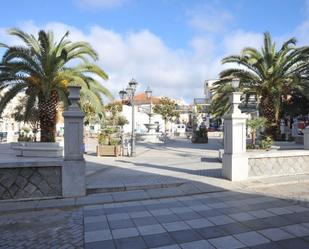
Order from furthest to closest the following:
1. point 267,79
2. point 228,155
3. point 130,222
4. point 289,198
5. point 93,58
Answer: point 267,79, point 93,58, point 228,155, point 289,198, point 130,222

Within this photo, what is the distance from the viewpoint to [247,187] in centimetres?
902

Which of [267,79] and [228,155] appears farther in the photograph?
[267,79]

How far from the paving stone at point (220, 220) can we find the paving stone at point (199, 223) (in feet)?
0.38

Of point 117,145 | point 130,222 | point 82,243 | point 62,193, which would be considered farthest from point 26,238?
point 117,145

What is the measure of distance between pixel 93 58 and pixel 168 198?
10.7 meters

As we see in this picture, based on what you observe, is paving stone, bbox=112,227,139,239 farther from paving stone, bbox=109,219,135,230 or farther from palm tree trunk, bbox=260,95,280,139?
palm tree trunk, bbox=260,95,280,139

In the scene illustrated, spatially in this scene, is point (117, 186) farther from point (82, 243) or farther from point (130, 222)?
point (82, 243)

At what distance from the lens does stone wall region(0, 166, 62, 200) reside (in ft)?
25.5

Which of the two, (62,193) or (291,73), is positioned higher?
(291,73)

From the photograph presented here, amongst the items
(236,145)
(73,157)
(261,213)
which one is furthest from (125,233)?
(236,145)

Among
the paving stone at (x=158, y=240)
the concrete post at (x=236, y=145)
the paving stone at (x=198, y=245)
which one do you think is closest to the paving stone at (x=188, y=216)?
the paving stone at (x=158, y=240)

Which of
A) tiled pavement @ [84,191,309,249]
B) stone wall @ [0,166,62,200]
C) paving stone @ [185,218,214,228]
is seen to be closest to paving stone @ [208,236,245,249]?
tiled pavement @ [84,191,309,249]

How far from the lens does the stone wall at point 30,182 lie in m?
7.77

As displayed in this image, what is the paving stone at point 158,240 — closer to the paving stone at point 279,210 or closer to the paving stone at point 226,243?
the paving stone at point 226,243
